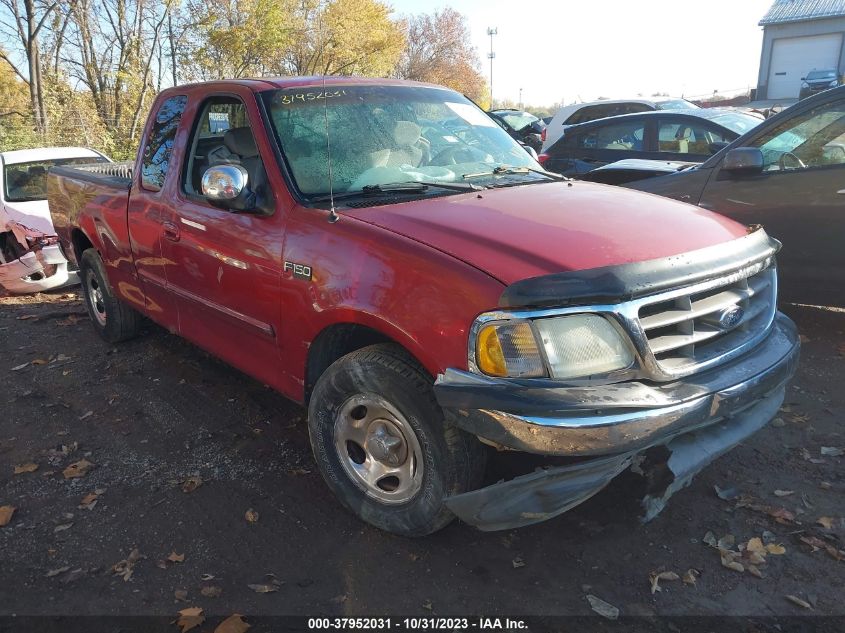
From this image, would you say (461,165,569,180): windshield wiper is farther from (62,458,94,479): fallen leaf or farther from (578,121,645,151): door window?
(578,121,645,151): door window

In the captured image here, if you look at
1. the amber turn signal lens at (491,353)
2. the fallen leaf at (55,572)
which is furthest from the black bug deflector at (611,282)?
the fallen leaf at (55,572)

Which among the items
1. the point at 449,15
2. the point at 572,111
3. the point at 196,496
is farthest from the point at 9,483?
the point at 449,15

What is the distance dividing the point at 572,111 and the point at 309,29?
21193 millimetres

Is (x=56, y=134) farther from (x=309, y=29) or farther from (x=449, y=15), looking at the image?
(x=449, y=15)

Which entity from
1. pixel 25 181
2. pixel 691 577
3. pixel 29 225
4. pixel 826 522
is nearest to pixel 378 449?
pixel 691 577

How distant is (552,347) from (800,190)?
3.52m

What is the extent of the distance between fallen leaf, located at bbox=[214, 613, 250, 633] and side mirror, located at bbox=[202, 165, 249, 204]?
6.19 feet

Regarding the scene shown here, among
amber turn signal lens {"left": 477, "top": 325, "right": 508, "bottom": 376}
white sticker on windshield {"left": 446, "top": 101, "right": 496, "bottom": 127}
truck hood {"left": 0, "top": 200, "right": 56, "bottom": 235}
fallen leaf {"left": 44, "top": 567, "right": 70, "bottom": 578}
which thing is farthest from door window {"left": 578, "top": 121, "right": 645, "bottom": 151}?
fallen leaf {"left": 44, "top": 567, "right": 70, "bottom": 578}

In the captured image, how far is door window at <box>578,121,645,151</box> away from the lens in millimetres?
8742

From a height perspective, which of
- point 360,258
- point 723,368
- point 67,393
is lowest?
point 67,393

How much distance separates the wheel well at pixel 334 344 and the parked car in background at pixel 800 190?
11.2 feet

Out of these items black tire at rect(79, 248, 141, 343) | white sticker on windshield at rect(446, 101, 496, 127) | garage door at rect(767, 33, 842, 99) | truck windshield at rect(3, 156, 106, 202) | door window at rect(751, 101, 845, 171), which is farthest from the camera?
garage door at rect(767, 33, 842, 99)

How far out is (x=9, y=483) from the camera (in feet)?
12.0

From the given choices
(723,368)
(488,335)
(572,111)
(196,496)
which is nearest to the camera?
(488,335)
